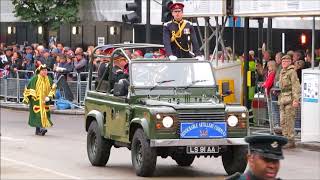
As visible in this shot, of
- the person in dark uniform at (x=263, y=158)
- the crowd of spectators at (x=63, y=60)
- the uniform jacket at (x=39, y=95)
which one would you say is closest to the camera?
the person in dark uniform at (x=263, y=158)

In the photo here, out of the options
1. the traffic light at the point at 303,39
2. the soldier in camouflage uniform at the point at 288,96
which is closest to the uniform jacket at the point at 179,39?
the soldier in camouflage uniform at the point at 288,96

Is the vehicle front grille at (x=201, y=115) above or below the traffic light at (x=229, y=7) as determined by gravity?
below

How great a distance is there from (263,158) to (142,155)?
8.78 m

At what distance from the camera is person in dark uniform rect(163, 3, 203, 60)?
53.1ft

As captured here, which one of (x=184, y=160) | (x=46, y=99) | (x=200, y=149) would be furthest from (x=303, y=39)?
(x=200, y=149)

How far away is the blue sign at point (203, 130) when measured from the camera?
556 inches

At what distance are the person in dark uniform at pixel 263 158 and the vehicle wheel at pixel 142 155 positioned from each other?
8.46 meters

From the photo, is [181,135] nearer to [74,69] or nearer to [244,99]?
[244,99]

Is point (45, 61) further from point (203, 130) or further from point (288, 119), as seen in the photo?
point (203, 130)

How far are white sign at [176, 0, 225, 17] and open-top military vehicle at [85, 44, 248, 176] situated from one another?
6.55 m

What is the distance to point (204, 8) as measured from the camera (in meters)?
23.4

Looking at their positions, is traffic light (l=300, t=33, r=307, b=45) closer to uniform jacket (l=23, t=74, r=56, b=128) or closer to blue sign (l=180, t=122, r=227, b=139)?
uniform jacket (l=23, t=74, r=56, b=128)

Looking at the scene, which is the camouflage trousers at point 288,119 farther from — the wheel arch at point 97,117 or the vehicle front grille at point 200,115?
the vehicle front grille at point 200,115

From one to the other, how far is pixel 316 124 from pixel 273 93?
153 centimetres
